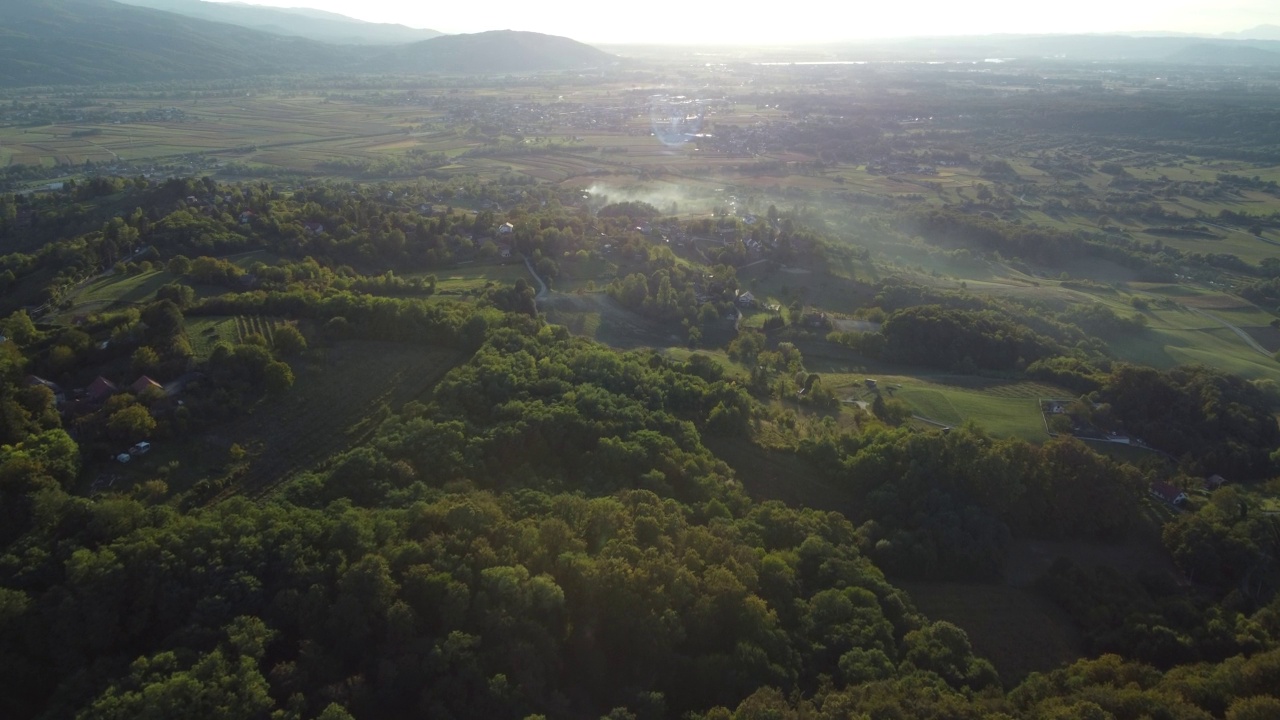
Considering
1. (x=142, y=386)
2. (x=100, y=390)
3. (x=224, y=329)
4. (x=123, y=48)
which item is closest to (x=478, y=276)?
(x=224, y=329)

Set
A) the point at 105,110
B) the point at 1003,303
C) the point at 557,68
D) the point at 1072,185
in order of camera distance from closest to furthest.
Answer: the point at 1003,303 < the point at 1072,185 < the point at 105,110 < the point at 557,68

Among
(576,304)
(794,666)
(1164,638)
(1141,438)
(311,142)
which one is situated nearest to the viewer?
(794,666)

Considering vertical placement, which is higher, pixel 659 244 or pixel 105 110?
pixel 105 110

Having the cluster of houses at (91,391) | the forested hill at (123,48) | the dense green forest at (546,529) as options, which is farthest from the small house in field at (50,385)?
the forested hill at (123,48)

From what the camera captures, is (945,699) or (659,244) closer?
→ (945,699)

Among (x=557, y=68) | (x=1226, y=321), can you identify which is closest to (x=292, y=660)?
(x=1226, y=321)

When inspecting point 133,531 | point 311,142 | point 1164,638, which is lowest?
point 1164,638

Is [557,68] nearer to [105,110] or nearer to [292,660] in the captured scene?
[105,110]
